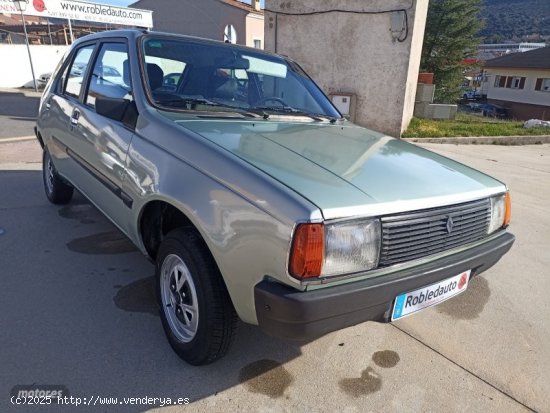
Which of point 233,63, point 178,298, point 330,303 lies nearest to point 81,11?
point 233,63

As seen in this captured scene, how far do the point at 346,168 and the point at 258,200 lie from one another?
Result: 576 millimetres

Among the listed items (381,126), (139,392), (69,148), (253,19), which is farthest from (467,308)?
(253,19)

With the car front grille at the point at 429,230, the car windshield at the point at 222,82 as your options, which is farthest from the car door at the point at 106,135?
the car front grille at the point at 429,230

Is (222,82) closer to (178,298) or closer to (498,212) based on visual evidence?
(178,298)

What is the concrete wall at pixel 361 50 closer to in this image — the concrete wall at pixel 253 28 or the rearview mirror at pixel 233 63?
the rearview mirror at pixel 233 63

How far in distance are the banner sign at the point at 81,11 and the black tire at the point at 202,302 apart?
19.3m

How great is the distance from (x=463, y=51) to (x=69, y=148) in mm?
35066

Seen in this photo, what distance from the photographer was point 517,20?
119562 millimetres

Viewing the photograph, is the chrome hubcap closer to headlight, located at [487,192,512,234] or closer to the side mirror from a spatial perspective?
the side mirror

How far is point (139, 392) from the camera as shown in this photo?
6.71ft

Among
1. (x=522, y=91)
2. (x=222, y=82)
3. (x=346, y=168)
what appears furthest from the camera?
(x=522, y=91)

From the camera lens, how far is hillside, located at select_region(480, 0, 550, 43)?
113188 millimetres

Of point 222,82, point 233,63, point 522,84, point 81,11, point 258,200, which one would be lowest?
point 522,84

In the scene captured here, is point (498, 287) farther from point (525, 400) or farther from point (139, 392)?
point (139, 392)
